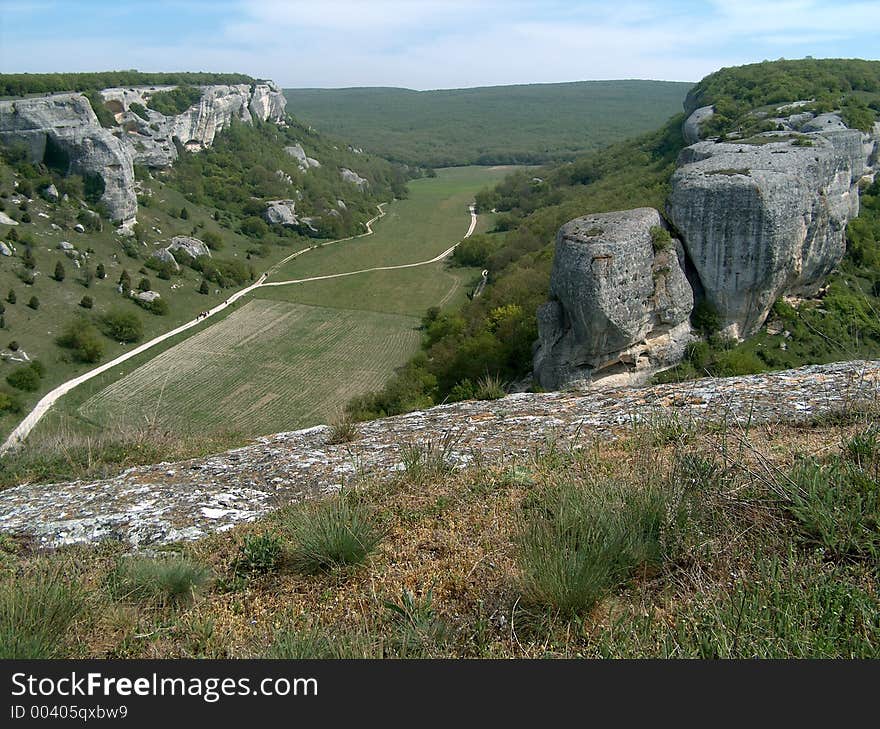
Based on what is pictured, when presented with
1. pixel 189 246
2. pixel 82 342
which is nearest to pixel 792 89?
pixel 82 342

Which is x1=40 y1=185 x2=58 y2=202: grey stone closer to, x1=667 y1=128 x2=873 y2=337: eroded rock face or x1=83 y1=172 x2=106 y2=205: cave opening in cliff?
x1=83 y1=172 x2=106 y2=205: cave opening in cliff

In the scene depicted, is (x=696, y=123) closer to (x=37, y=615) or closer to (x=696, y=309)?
(x=696, y=309)

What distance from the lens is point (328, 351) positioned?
3800cm

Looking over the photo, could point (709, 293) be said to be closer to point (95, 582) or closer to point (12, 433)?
point (95, 582)

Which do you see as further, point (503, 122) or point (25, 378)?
point (503, 122)

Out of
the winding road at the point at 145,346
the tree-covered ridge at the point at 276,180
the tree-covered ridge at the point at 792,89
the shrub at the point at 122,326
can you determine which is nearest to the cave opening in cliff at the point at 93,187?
the winding road at the point at 145,346

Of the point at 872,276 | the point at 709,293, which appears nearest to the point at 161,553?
the point at 709,293

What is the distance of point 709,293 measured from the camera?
20.9m

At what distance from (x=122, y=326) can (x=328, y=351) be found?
12.1 metres

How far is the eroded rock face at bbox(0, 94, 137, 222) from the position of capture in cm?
4906

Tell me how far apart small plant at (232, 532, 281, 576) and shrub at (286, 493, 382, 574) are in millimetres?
124

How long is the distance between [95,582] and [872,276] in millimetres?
27598

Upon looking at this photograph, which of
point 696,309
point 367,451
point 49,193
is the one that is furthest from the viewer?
point 49,193

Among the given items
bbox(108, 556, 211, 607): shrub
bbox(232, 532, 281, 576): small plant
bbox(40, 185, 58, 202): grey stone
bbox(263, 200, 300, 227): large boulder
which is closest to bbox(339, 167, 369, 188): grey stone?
bbox(263, 200, 300, 227): large boulder
